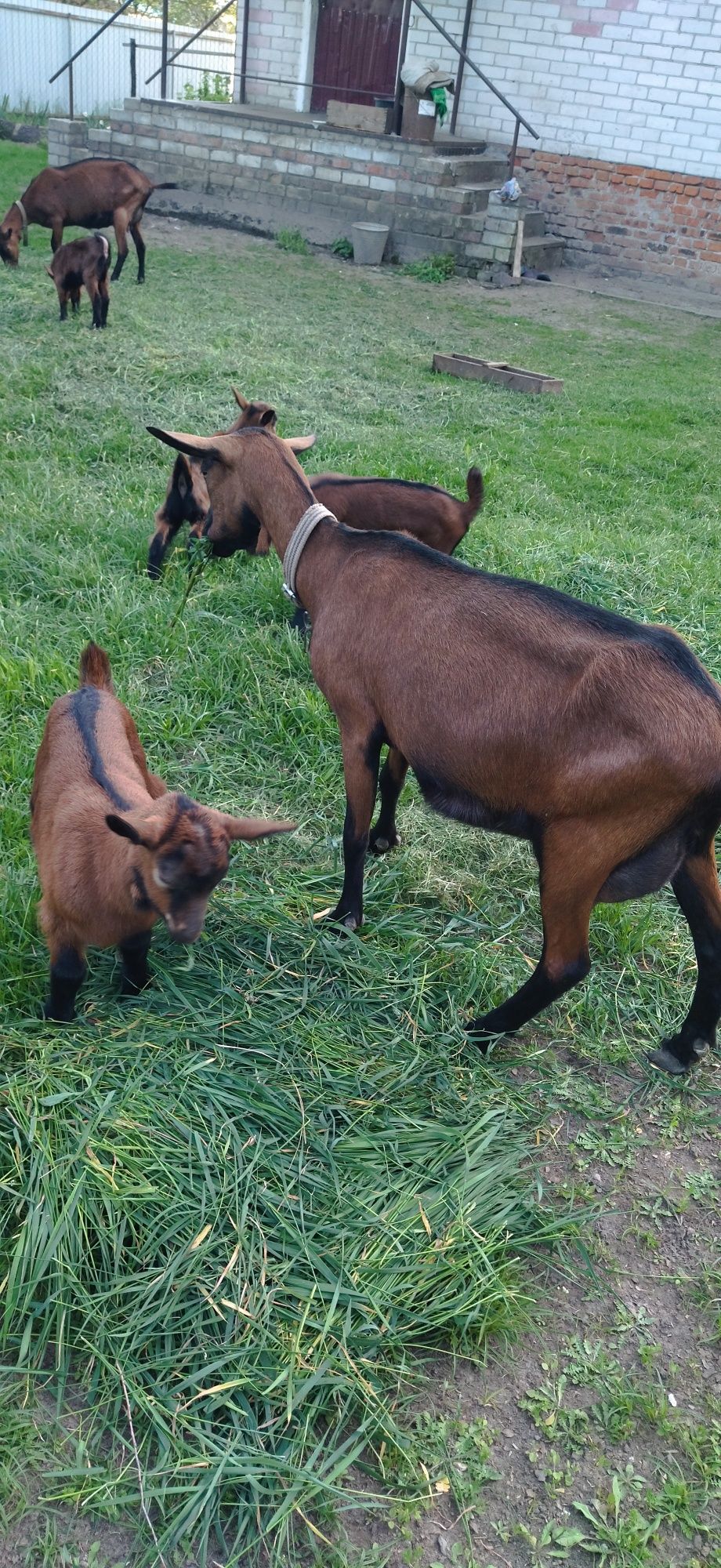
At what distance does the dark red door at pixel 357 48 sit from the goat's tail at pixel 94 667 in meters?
18.1

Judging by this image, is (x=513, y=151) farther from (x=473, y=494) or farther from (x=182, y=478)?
(x=182, y=478)

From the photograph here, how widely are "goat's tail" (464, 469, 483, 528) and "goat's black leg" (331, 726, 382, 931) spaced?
236 centimetres

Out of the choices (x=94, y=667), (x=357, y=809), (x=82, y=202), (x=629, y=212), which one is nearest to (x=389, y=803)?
(x=357, y=809)

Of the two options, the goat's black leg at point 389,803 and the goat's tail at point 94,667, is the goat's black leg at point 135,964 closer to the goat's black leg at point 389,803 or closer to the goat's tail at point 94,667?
the goat's tail at point 94,667

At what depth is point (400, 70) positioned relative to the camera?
662 inches

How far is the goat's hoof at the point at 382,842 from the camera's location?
15.0 feet

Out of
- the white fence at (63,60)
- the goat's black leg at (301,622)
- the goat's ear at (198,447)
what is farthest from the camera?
the white fence at (63,60)

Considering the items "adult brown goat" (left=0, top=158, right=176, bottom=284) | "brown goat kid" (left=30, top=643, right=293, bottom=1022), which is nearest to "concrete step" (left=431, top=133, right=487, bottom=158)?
"adult brown goat" (left=0, top=158, right=176, bottom=284)

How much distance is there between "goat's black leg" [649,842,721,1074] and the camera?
3537mm

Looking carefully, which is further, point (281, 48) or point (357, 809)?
point (281, 48)

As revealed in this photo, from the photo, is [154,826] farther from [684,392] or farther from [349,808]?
[684,392]

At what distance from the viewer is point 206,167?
56.4 feet

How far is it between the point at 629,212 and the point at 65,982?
1701cm

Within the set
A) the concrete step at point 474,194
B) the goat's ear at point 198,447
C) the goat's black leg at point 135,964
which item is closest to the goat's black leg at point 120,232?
the concrete step at point 474,194
